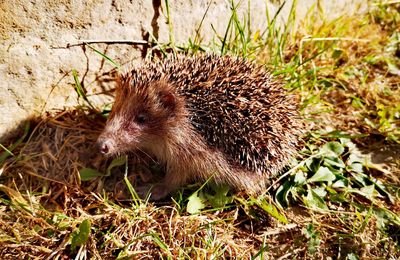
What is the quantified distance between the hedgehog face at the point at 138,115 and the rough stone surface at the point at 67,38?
1.68ft

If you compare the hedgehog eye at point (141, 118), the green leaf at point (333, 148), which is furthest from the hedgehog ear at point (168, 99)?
the green leaf at point (333, 148)

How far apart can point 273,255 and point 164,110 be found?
1.33 meters

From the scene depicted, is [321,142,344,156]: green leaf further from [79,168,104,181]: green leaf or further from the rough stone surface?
[79,168,104,181]: green leaf

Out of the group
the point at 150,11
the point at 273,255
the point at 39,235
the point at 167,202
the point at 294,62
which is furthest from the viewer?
the point at 294,62

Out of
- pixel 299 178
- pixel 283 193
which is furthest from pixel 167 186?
pixel 299 178

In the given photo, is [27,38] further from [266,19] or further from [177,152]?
[266,19]

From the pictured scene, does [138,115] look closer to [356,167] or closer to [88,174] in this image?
[88,174]

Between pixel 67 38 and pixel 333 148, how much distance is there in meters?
2.36

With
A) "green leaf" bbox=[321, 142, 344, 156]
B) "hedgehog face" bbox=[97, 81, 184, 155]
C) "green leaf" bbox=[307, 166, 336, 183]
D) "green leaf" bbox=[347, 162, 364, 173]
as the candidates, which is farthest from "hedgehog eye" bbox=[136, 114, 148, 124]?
"green leaf" bbox=[347, 162, 364, 173]

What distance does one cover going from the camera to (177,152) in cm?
349

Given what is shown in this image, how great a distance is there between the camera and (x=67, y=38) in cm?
349

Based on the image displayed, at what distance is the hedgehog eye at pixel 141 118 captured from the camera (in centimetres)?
340

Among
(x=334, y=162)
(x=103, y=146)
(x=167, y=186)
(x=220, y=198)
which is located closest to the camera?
(x=103, y=146)

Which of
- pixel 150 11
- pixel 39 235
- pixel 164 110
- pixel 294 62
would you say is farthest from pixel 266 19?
pixel 39 235
